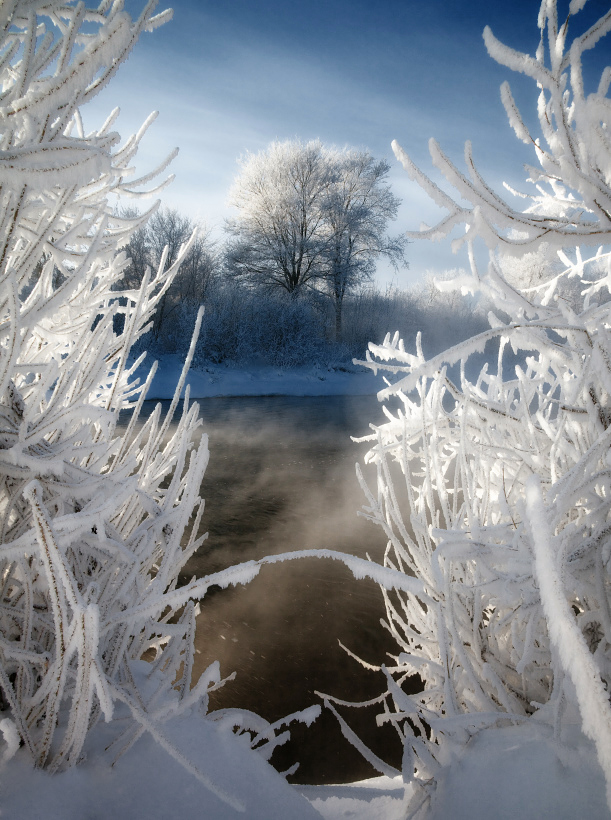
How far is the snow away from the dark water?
16.2 ft

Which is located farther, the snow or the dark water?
the snow

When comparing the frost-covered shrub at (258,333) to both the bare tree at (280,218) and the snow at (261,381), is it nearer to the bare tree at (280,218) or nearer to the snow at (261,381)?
the snow at (261,381)

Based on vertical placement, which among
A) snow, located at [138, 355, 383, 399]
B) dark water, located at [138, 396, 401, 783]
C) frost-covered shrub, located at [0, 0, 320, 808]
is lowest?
Answer: dark water, located at [138, 396, 401, 783]

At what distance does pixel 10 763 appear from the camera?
2.64ft

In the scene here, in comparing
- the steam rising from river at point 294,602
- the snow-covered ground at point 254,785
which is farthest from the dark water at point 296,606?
the snow-covered ground at point 254,785

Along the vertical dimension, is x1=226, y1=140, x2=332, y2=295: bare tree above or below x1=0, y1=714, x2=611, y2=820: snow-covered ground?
above

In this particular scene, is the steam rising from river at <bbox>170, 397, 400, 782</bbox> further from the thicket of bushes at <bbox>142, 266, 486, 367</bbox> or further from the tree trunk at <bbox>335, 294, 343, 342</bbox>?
the tree trunk at <bbox>335, 294, 343, 342</bbox>

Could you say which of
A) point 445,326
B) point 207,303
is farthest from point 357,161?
point 207,303

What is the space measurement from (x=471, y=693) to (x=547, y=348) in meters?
1.03

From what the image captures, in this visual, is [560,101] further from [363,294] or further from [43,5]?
[363,294]

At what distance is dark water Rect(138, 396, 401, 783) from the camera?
7.38 ft

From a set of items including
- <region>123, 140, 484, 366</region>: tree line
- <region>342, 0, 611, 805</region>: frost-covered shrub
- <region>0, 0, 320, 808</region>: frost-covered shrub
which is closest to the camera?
<region>342, 0, 611, 805</region>: frost-covered shrub

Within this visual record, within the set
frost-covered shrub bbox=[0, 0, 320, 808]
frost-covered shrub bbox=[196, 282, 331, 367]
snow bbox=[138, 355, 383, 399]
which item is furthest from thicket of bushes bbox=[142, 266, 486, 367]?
frost-covered shrub bbox=[0, 0, 320, 808]

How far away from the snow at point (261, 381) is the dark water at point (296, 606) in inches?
195
